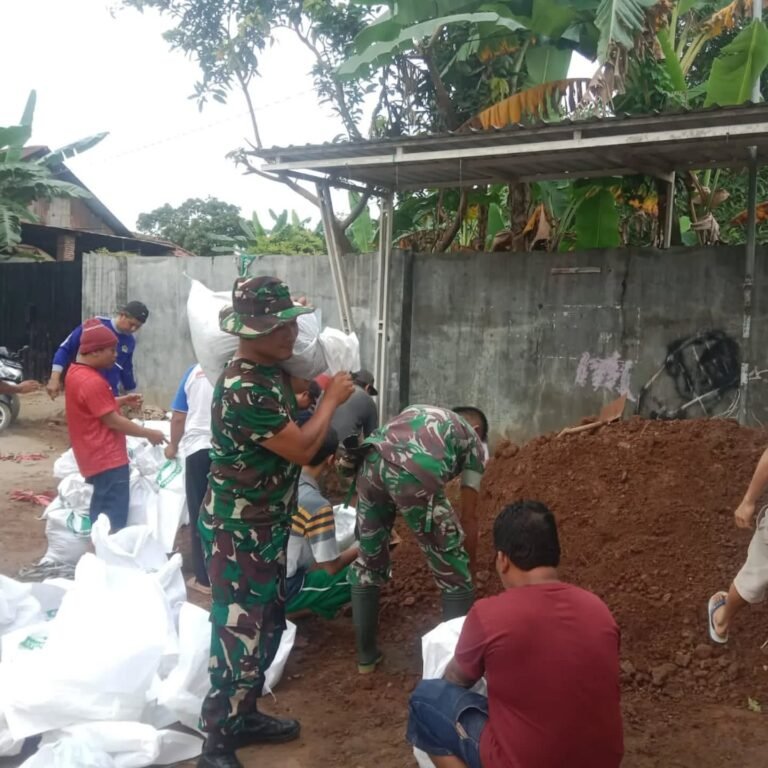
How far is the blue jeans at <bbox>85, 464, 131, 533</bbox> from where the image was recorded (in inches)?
189

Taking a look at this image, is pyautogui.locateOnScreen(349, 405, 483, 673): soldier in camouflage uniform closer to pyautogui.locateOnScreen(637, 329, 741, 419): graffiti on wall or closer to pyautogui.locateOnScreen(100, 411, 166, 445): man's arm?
pyautogui.locateOnScreen(100, 411, 166, 445): man's arm

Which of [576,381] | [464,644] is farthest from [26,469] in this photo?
[464,644]

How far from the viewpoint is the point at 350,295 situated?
8711mm

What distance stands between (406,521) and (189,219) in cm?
3664

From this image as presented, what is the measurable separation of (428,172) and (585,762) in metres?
5.72

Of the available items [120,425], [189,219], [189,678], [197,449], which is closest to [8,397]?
[120,425]

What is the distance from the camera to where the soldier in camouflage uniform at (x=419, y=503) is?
11.4ft

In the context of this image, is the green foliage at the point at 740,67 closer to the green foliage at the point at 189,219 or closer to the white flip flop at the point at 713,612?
the white flip flop at the point at 713,612

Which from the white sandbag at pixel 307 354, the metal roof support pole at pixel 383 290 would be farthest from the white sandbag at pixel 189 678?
the metal roof support pole at pixel 383 290

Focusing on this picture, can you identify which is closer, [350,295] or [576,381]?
[576,381]

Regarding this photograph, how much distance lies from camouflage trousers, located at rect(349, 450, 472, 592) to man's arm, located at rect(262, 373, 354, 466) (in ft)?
2.23

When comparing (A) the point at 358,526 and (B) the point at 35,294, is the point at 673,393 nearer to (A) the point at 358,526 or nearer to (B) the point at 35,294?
(A) the point at 358,526

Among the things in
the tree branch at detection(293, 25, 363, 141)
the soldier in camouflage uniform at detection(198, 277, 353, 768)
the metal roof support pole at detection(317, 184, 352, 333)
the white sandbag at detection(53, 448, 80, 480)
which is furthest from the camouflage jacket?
the tree branch at detection(293, 25, 363, 141)

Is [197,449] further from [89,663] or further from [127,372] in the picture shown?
[127,372]
